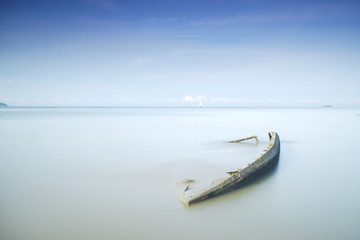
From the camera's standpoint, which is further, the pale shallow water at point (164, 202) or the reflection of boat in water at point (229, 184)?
the reflection of boat in water at point (229, 184)

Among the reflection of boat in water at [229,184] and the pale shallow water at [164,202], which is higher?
the reflection of boat in water at [229,184]

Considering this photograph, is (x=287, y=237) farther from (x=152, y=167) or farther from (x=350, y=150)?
(x=350, y=150)

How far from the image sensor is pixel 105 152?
1367 centimetres

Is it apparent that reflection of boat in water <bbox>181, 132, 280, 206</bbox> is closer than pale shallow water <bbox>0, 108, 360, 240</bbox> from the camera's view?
No

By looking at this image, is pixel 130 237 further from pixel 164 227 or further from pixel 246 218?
pixel 246 218

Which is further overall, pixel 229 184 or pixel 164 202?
pixel 229 184

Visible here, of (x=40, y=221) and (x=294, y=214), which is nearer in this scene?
(x=40, y=221)

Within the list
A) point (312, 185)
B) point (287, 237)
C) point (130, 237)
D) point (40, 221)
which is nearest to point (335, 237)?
point (287, 237)

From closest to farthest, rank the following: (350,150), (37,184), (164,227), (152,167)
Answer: (164,227) → (37,184) → (152,167) → (350,150)

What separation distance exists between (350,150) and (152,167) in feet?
41.1

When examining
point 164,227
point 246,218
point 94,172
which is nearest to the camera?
point 164,227

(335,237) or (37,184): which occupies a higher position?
(335,237)

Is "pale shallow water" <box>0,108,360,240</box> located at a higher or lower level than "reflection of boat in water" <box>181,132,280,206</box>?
lower

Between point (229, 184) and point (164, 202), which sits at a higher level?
point (229, 184)
